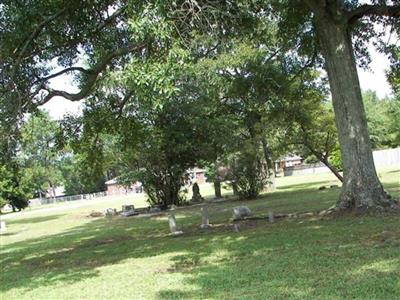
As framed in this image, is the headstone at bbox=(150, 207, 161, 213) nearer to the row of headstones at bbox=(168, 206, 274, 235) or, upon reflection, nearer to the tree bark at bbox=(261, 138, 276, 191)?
the tree bark at bbox=(261, 138, 276, 191)

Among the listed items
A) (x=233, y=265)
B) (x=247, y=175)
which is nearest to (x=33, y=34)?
(x=233, y=265)

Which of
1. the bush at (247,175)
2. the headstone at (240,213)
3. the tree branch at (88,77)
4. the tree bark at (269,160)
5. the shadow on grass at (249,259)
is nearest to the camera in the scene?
the shadow on grass at (249,259)

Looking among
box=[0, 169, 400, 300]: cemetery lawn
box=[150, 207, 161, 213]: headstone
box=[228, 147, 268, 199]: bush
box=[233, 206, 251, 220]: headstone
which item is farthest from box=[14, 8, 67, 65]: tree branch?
box=[228, 147, 268, 199]: bush

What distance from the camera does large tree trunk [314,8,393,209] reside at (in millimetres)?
13734

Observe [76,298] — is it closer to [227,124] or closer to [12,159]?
[12,159]

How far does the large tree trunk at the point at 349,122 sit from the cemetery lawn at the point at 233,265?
88 cm

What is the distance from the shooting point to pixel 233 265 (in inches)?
364

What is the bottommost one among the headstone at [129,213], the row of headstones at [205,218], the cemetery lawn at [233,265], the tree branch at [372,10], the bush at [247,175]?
the cemetery lawn at [233,265]

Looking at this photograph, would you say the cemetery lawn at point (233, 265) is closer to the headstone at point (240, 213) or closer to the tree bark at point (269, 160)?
the headstone at point (240, 213)

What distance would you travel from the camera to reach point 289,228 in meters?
13.2

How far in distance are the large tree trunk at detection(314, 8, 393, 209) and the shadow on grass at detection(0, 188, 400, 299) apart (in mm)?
1171

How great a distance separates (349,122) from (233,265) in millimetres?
6373

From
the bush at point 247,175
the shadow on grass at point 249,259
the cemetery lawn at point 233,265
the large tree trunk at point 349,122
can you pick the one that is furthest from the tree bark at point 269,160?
the cemetery lawn at point 233,265

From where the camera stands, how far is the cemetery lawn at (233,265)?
7.20 m
